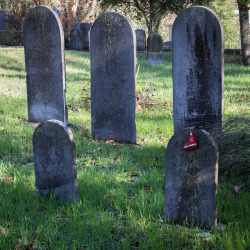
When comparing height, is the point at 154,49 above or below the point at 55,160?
above

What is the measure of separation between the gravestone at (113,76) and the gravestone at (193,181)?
251cm

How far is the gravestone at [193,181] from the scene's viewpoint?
2.75 m

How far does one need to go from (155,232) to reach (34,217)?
102 cm

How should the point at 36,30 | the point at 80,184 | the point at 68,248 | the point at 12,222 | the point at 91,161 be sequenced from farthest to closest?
the point at 36,30, the point at 91,161, the point at 80,184, the point at 12,222, the point at 68,248

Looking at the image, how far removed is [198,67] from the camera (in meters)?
4.67

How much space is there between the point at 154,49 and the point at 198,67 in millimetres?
11130

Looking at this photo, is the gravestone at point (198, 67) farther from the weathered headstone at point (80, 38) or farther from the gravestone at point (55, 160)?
the weathered headstone at point (80, 38)

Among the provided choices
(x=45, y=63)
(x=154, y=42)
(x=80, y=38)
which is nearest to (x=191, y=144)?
(x=45, y=63)

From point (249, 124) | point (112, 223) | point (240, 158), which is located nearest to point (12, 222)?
point (112, 223)

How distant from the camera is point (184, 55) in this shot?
473cm

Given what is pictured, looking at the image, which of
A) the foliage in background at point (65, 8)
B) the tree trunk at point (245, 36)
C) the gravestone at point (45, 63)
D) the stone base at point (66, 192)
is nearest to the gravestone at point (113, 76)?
the gravestone at point (45, 63)

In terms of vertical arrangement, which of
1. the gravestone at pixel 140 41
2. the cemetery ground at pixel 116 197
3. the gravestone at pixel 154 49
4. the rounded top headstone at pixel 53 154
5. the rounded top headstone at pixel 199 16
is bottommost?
the cemetery ground at pixel 116 197

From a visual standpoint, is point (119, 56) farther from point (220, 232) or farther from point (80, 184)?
point (220, 232)

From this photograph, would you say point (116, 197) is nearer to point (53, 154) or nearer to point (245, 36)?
point (53, 154)
